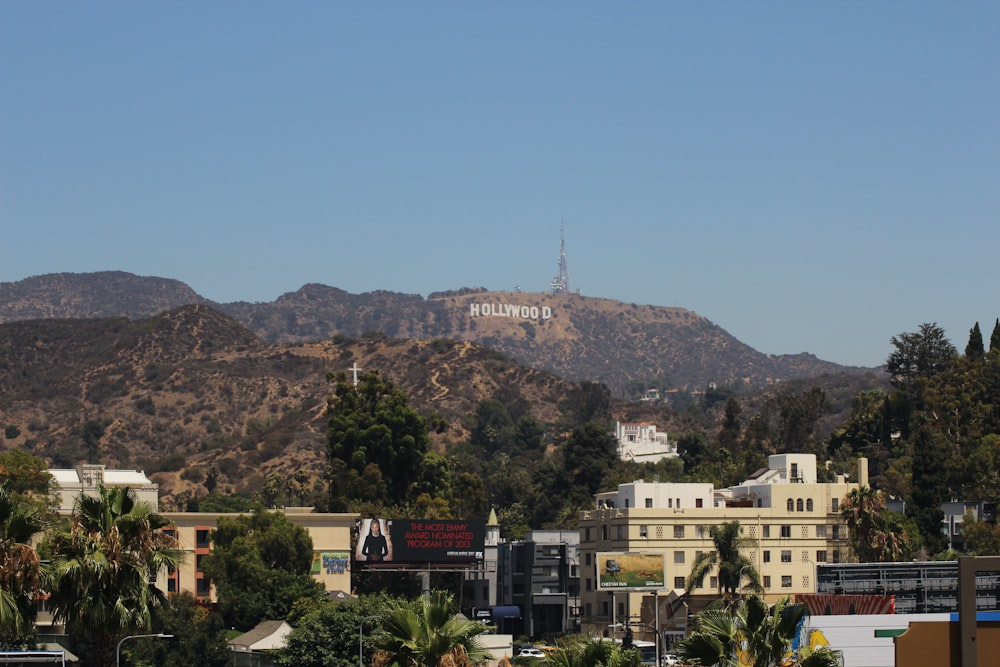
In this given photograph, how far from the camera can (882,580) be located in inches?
3903

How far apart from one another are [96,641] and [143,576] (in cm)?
251

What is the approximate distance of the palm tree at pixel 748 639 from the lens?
43.3 m

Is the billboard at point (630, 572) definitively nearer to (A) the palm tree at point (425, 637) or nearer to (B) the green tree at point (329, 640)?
(B) the green tree at point (329, 640)

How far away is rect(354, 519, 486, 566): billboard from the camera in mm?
143625

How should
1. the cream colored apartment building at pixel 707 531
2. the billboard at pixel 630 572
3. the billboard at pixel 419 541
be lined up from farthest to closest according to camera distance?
the billboard at pixel 419 541 → the cream colored apartment building at pixel 707 531 → the billboard at pixel 630 572

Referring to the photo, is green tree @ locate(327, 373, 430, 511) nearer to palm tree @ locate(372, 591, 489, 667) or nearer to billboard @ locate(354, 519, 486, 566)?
billboard @ locate(354, 519, 486, 566)

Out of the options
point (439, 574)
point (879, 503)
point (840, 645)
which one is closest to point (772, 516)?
point (879, 503)

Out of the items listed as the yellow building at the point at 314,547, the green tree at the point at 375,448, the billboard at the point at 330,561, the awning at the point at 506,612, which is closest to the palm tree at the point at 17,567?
the yellow building at the point at 314,547

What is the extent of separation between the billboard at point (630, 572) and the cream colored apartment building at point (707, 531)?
1.46 m

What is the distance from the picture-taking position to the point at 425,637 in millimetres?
46031

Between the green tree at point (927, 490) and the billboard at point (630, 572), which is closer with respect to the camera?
the billboard at point (630, 572)

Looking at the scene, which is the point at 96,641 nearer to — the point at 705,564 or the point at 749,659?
the point at 749,659

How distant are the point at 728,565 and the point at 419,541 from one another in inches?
1286

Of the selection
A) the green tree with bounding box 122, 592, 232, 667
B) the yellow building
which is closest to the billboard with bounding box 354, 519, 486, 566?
the yellow building
